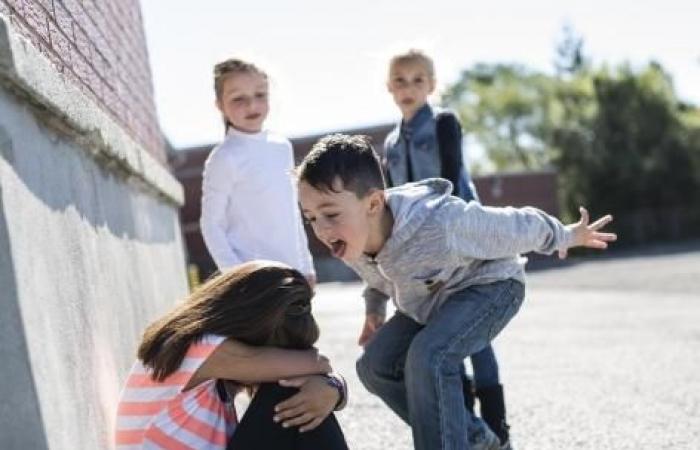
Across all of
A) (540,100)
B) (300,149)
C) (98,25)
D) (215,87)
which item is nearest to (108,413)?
(215,87)

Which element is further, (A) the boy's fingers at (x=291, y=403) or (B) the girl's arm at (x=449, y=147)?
(B) the girl's arm at (x=449, y=147)

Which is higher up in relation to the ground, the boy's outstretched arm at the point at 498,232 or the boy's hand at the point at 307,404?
the boy's outstretched arm at the point at 498,232

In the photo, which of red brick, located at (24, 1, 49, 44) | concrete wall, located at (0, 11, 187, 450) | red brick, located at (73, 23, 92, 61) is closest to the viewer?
concrete wall, located at (0, 11, 187, 450)

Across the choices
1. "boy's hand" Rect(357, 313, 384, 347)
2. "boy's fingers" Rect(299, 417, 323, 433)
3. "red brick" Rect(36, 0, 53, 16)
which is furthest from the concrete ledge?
"boy's hand" Rect(357, 313, 384, 347)

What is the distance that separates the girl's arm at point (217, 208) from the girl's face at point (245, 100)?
0.63ft

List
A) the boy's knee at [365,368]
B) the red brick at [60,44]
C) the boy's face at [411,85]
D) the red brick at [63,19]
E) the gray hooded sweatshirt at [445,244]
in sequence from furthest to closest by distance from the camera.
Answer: the boy's face at [411,85], the boy's knee at [365,368], the red brick at [63,19], the red brick at [60,44], the gray hooded sweatshirt at [445,244]

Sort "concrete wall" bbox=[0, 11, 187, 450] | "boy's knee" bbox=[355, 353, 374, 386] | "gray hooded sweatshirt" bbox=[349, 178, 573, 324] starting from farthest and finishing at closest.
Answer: "boy's knee" bbox=[355, 353, 374, 386]
"gray hooded sweatshirt" bbox=[349, 178, 573, 324]
"concrete wall" bbox=[0, 11, 187, 450]

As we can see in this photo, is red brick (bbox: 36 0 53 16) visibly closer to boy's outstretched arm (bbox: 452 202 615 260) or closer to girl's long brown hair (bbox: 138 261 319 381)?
girl's long brown hair (bbox: 138 261 319 381)

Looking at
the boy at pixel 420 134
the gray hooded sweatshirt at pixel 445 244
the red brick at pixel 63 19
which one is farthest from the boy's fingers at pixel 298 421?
the boy at pixel 420 134

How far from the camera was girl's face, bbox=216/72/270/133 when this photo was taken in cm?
442

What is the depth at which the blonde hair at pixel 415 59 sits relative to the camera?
14.9ft

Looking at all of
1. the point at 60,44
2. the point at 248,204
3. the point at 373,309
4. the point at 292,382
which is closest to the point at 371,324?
the point at 373,309

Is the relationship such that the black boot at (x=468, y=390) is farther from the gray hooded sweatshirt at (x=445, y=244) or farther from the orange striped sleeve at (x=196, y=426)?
the orange striped sleeve at (x=196, y=426)

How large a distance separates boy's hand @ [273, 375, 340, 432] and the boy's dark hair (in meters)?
0.65
